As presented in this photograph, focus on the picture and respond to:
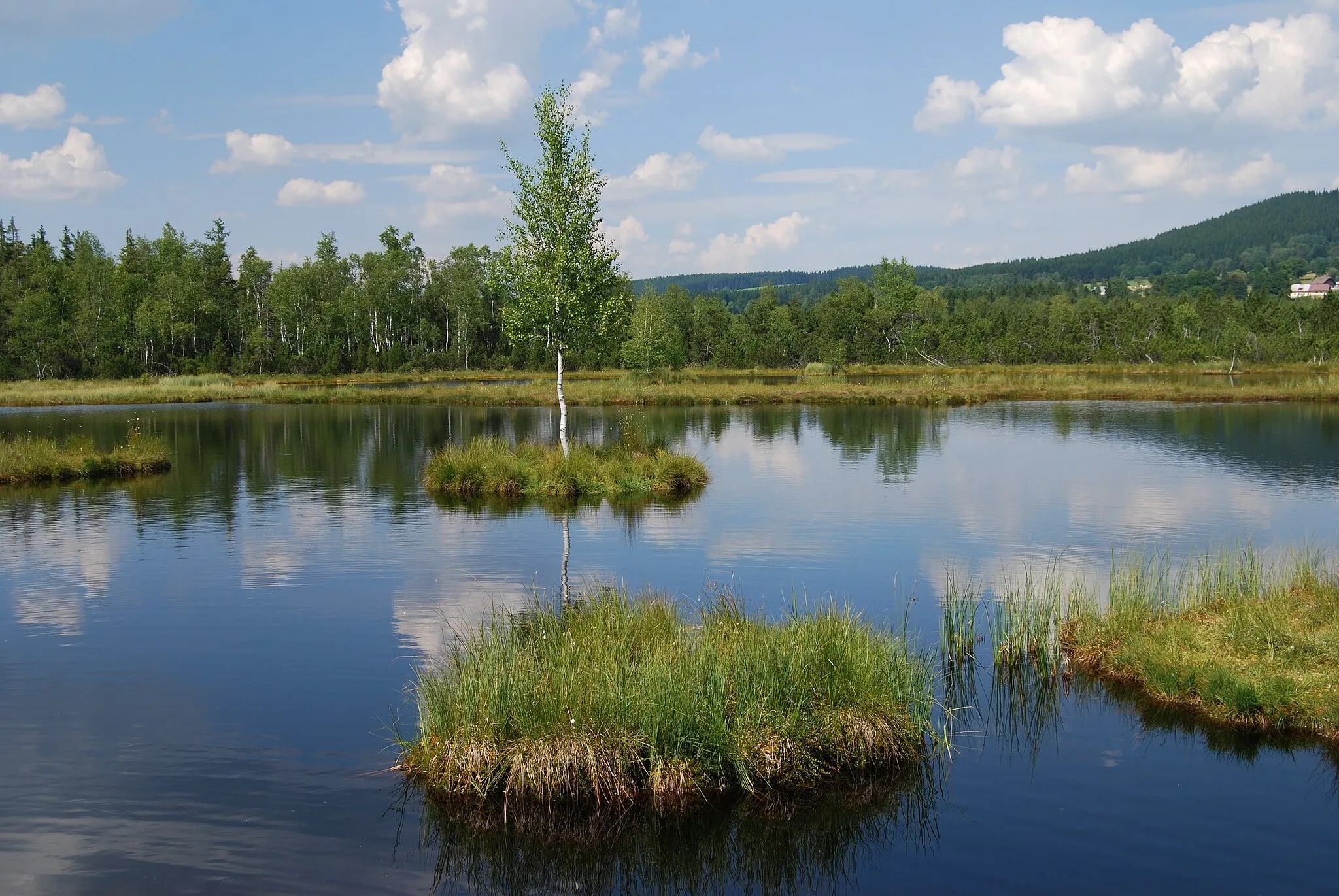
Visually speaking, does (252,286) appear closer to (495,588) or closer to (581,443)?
(581,443)

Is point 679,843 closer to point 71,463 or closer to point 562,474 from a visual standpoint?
point 562,474

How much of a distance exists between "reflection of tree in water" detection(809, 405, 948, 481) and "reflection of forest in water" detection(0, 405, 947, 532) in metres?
0.11

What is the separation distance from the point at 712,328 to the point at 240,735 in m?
125

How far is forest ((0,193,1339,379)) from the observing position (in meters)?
101

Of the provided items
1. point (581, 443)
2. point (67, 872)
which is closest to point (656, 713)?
point (67, 872)

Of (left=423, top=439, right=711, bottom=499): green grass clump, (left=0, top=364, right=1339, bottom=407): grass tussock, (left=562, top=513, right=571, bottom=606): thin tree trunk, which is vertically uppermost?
(left=0, top=364, right=1339, bottom=407): grass tussock

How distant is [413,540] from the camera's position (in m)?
23.9

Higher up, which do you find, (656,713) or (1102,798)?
(656,713)

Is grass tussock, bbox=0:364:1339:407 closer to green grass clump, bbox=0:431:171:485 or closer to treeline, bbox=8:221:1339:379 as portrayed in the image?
treeline, bbox=8:221:1339:379

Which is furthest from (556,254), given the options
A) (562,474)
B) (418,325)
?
(418,325)

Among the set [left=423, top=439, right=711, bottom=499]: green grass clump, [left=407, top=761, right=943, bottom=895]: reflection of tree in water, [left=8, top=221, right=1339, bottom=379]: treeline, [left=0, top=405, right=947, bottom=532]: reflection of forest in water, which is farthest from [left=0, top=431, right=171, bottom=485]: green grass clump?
[left=8, top=221, right=1339, bottom=379]: treeline

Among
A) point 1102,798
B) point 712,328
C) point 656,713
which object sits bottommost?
point 1102,798

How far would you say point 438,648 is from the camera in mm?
14875

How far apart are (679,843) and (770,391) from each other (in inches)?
2570
